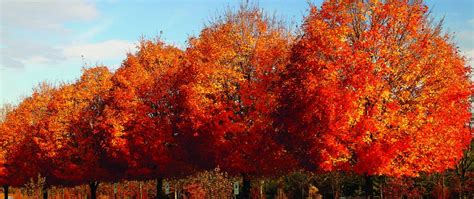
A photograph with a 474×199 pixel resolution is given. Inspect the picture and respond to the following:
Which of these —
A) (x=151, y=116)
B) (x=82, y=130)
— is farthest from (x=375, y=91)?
(x=82, y=130)

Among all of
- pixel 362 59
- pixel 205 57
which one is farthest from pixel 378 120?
pixel 205 57

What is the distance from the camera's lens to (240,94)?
94.2 feet

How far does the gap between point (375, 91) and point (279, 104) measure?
211 inches

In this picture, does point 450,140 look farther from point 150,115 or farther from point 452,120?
point 150,115

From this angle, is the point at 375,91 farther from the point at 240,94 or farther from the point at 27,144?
the point at 27,144

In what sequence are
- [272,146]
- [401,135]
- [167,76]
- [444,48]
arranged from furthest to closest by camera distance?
[167,76], [272,146], [444,48], [401,135]

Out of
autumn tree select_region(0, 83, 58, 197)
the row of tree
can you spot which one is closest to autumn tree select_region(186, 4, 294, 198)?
the row of tree

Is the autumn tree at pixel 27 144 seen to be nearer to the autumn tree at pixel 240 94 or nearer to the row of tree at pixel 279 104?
the row of tree at pixel 279 104

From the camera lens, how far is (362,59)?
22.1 m

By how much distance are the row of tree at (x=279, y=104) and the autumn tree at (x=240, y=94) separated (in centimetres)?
7

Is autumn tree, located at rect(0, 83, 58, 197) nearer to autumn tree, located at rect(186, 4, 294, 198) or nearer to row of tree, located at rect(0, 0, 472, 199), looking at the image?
row of tree, located at rect(0, 0, 472, 199)

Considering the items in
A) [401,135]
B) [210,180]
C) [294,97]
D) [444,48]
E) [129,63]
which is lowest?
[210,180]

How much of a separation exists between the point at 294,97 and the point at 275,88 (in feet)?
13.1

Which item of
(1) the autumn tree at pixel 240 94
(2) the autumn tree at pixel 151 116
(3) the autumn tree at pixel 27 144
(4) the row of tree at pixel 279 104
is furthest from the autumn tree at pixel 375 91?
(3) the autumn tree at pixel 27 144
